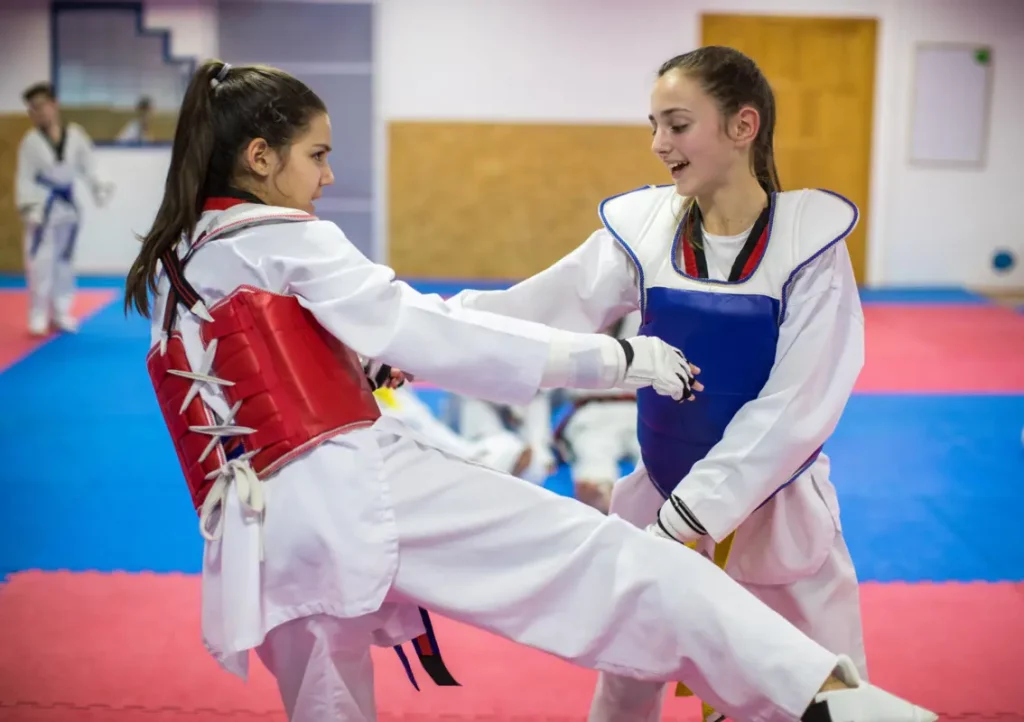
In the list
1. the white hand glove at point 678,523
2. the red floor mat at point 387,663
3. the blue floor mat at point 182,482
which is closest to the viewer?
the white hand glove at point 678,523

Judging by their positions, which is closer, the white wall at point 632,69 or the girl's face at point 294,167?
the girl's face at point 294,167

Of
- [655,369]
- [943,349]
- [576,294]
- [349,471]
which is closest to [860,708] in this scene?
[655,369]

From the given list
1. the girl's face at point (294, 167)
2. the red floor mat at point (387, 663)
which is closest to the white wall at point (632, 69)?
the red floor mat at point (387, 663)

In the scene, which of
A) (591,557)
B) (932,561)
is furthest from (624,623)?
(932,561)

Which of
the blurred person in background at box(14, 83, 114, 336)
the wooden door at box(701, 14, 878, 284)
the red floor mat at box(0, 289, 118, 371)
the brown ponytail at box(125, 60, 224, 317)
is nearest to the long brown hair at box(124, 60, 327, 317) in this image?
the brown ponytail at box(125, 60, 224, 317)

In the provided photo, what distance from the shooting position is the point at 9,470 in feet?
17.4

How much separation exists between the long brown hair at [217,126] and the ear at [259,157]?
0.4 inches

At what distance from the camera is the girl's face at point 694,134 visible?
2213 mm

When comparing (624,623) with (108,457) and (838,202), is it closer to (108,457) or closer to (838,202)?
(838,202)

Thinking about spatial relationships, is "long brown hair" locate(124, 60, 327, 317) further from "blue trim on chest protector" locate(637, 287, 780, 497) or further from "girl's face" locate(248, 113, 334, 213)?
"blue trim on chest protector" locate(637, 287, 780, 497)

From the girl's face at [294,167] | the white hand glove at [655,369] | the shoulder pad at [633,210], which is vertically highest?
the girl's face at [294,167]

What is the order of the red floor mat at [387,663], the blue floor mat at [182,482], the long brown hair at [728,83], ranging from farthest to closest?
1. the blue floor mat at [182,482]
2. the red floor mat at [387,663]
3. the long brown hair at [728,83]

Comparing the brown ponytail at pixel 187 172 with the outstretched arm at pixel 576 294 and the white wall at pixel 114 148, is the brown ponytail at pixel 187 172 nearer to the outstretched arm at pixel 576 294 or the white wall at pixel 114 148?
the outstretched arm at pixel 576 294

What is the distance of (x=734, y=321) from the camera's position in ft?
7.18
